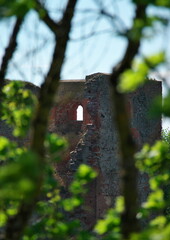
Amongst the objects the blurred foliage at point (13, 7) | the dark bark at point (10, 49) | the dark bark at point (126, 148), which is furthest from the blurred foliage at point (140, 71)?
the dark bark at point (10, 49)

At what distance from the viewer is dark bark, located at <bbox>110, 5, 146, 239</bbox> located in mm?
4270

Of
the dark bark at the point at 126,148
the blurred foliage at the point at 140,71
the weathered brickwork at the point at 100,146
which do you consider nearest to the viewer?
the blurred foliage at the point at 140,71

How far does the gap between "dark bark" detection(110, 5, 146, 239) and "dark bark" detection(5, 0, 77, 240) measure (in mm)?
604

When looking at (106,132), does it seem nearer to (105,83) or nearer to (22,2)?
(105,83)

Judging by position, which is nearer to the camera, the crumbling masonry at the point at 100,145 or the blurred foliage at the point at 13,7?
the blurred foliage at the point at 13,7

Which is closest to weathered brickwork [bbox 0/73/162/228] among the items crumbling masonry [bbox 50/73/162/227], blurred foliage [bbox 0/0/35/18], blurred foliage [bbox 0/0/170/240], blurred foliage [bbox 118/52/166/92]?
crumbling masonry [bbox 50/73/162/227]

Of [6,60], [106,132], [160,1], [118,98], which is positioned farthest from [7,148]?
[106,132]

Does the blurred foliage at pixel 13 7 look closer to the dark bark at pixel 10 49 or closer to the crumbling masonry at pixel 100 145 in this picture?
the dark bark at pixel 10 49

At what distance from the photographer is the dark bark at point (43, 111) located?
4688 millimetres

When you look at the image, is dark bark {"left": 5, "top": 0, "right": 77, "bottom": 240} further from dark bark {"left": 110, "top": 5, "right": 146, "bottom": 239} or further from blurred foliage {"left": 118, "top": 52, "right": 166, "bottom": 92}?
blurred foliage {"left": 118, "top": 52, "right": 166, "bottom": 92}

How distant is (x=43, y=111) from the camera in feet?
15.4

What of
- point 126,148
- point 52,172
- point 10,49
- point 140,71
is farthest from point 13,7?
point 52,172

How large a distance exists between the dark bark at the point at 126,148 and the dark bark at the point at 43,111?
0.60 metres

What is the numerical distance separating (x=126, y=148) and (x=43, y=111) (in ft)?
2.47
